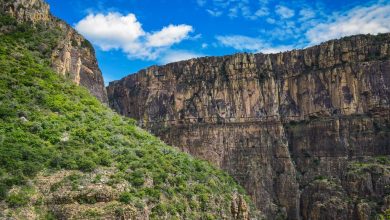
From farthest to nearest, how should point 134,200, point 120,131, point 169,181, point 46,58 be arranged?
point 46,58 → point 120,131 → point 169,181 → point 134,200

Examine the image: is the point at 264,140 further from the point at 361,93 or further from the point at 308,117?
the point at 361,93

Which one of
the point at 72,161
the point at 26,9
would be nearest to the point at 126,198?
the point at 72,161

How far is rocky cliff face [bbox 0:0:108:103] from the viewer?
41144 mm

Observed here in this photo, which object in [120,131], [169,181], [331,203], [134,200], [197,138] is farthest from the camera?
[197,138]

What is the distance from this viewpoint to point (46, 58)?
39.9m

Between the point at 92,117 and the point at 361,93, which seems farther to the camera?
the point at 361,93

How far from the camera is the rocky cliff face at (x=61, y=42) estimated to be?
41144mm

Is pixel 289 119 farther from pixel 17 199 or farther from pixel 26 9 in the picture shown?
pixel 17 199

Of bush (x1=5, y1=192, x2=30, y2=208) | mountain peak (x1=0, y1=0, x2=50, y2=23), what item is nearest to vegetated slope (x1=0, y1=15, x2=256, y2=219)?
bush (x1=5, y1=192, x2=30, y2=208)

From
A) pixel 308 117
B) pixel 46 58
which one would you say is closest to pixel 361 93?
pixel 308 117

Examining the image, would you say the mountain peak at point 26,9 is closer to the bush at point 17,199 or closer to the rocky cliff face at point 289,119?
the bush at point 17,199

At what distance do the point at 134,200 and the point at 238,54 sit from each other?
222 feet

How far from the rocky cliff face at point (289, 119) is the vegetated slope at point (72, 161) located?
39.8 metres

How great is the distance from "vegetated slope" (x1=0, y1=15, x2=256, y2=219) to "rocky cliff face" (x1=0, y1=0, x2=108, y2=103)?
102cm
